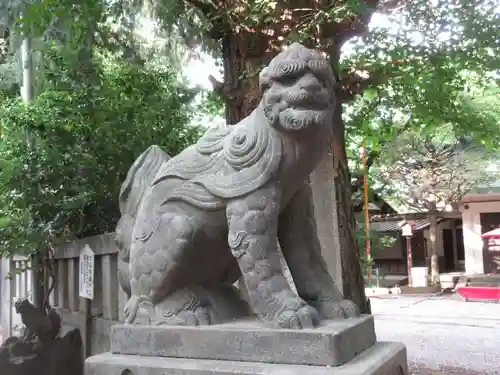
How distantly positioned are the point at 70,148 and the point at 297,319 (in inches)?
133

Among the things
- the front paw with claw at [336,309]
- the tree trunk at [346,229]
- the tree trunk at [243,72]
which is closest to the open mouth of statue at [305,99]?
the front paw with claw at [336,309]

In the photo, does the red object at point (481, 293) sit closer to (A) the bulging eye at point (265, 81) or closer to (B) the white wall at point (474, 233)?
(B) the white wall at point (474, 233)

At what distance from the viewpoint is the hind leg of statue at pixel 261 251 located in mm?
1645

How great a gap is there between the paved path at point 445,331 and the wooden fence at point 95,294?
3371 mm

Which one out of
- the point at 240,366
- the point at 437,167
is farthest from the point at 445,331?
the point at 240,366

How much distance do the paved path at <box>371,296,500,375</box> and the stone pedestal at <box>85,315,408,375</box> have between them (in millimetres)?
4380

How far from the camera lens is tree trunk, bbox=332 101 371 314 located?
385cm

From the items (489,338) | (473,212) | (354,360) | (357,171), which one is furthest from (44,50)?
(473,212)

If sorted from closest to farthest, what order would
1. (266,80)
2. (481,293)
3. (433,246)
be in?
(266,80), (481,293), (433,246)

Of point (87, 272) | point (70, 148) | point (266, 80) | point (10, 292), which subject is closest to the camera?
point (266, 80)

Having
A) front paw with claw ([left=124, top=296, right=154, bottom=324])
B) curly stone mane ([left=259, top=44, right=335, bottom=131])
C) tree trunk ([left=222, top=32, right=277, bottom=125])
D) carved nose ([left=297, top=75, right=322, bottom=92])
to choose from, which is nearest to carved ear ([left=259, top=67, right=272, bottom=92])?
curly stone mane ([left=259, top=44, right=335, bottom=131])

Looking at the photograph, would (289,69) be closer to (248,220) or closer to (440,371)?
(248,220)

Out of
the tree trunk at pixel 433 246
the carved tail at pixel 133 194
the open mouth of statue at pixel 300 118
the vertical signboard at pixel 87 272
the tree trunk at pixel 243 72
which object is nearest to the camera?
the open mouth of statue at pixel 300 118

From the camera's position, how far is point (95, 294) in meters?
4.26
